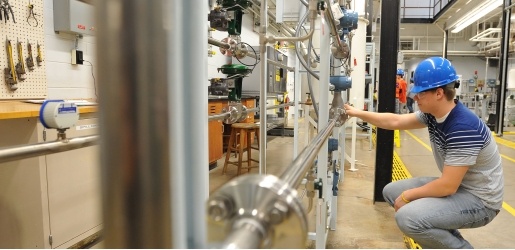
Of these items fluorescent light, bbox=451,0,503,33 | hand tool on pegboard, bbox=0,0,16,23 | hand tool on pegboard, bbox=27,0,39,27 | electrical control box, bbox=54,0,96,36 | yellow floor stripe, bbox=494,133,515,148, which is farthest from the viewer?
fluorescent light, bbox=451,0,503,33

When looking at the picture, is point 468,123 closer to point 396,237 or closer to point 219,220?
point 396,237

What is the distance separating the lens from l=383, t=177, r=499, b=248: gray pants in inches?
66.0

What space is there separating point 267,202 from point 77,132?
2086mm

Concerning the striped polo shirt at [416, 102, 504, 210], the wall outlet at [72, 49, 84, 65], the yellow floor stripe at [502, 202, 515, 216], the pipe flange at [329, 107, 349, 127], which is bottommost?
the yellow floor stripe at [502, 202, 515, 216]

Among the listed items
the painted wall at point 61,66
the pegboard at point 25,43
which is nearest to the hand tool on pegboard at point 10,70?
the pegboard at point 25,43

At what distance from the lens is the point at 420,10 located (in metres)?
11.0

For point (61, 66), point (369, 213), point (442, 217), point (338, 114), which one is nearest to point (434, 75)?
point (338, 114)

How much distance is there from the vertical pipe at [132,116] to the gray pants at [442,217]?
5.49ft

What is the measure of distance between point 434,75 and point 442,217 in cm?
67

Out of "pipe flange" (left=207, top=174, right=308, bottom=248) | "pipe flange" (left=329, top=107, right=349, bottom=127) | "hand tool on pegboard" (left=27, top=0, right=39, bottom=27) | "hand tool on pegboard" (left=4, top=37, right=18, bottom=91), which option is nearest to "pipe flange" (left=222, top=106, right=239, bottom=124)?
"pipe flange" (left=329, top=107, right=349, bottom=127)

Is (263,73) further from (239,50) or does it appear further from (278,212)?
(278,212)

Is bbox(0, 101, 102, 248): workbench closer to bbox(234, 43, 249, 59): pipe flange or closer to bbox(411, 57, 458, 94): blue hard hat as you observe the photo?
bbox(234, 43, 249, 59): pipe flange

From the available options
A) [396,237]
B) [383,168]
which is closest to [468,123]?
[396,237]

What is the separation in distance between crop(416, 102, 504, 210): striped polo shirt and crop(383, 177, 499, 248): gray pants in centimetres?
6
